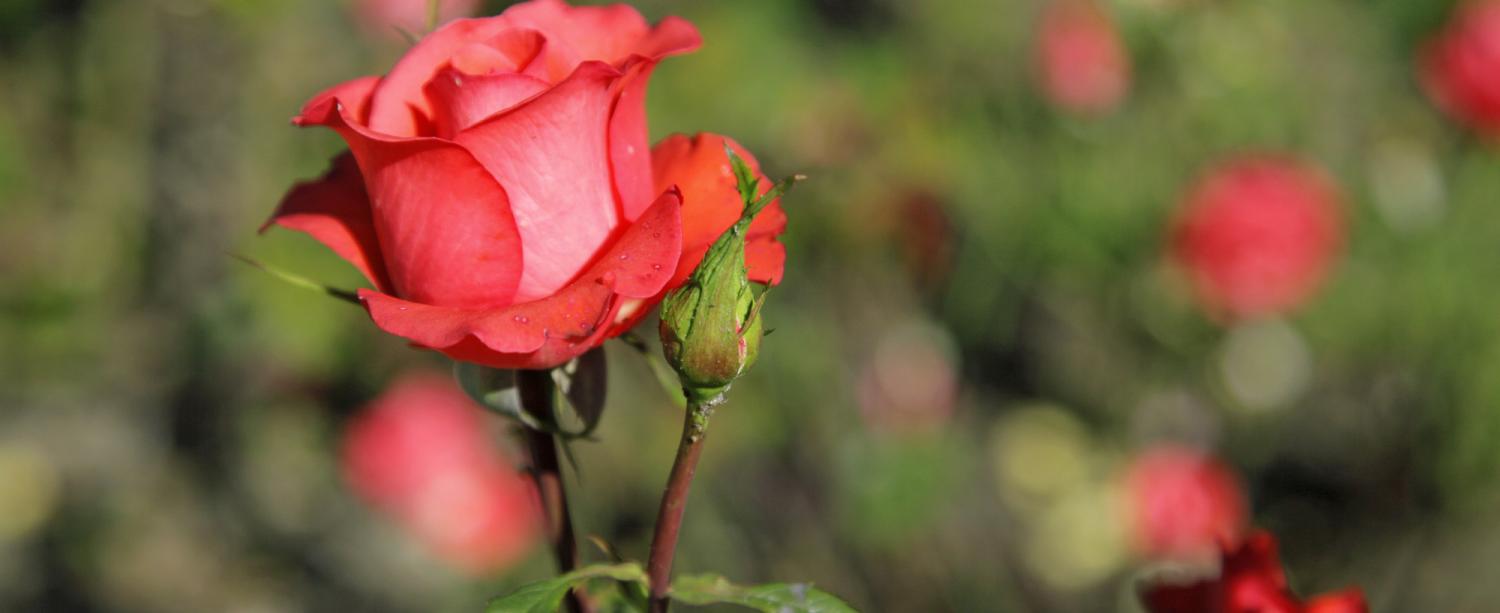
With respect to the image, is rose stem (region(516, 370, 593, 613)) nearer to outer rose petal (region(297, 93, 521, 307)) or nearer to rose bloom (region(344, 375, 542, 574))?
outer rose petal (region(297, 93, 521, 307))

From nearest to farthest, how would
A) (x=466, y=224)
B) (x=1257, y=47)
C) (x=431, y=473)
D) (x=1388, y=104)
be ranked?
(x=466, y=224) → (x=431, y=473) → (x=1257, y=47) → (x=1388, y=104)

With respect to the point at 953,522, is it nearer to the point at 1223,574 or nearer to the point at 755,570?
the point at 755,570

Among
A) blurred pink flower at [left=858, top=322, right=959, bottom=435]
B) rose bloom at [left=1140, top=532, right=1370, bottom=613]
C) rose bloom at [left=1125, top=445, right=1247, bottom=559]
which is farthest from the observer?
blurred pink flower at [left=858, top=322, right=959, bottom=435]

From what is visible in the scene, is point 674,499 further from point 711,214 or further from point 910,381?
point 910,381

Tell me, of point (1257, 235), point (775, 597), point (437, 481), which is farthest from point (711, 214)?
point (1257, 235)

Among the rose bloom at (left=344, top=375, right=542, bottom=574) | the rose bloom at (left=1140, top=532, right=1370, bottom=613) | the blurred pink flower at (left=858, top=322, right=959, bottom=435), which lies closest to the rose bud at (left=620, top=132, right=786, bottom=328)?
the rose bloom at (left=1140, top=532, right=1370, bottom=613)

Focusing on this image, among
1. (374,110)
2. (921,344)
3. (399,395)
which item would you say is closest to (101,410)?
(399,395)
